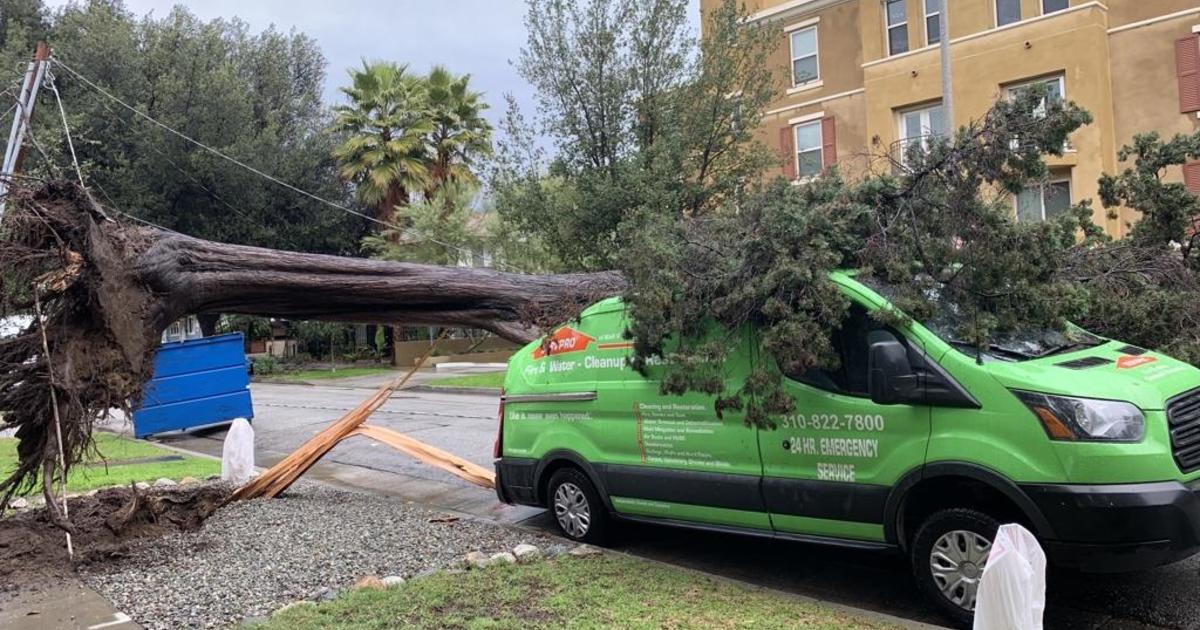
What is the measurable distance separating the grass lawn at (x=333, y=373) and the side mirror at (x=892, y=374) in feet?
98.1

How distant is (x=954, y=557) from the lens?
180 inches

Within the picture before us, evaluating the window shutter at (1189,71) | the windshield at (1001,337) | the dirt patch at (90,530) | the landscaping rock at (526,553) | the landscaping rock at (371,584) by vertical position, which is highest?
the window shutter at (1189,71)

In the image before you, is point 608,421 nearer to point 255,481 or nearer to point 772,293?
point 772,293

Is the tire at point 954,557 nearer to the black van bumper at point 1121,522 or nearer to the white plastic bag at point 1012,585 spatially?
the black van bumper at point 1121,522

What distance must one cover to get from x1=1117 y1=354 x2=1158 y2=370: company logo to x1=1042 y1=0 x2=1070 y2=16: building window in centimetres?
1999

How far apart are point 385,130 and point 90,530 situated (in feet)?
94.3

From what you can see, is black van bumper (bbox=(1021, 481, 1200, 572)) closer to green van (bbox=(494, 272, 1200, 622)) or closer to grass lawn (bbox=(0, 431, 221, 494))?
green van (bbox=(494, 272, 1200, 622))

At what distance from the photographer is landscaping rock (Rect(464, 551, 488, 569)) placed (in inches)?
227

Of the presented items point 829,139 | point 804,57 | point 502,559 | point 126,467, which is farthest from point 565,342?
point 804,57

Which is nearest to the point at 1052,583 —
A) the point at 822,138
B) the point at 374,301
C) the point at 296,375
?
the point at 374,301

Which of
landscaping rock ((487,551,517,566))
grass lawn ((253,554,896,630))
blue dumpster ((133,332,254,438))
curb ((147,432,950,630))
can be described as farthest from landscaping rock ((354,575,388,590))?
blue dumpster ((133,332,254,438))

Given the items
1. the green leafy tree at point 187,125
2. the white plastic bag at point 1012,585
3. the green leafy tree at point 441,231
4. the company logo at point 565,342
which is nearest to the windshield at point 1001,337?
the white plastic bag at point 1012,585

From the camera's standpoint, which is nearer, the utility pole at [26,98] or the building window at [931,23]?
the utility pole at [26,98]

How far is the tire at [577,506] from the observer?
658cm
